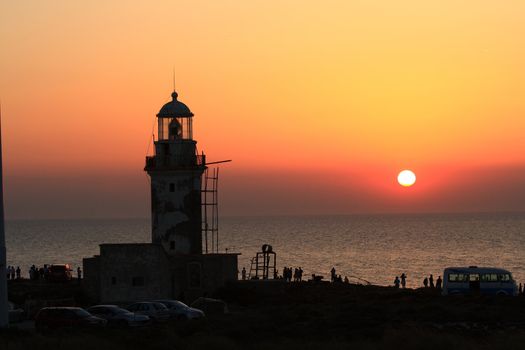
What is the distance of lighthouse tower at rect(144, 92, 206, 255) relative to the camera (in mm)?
52375

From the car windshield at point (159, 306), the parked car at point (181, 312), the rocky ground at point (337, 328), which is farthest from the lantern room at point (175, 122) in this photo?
the car windshield at point (159, 306)

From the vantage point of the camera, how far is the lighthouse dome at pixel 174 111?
53906mm

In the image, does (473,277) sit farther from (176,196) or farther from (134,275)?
(134,275)

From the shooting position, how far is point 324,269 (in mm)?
122750

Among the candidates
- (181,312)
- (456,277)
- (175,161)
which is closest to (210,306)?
(181,312)

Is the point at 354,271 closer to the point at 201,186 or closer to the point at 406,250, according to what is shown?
the point at 406,250

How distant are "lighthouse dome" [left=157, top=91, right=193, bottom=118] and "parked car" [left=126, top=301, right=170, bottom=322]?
601 inches

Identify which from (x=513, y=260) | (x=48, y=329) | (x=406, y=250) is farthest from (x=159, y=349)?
(x=406, y=250)

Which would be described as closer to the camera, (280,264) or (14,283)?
(14,283)

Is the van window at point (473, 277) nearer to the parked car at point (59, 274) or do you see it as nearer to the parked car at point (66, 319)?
the parked car at point (66, 319)

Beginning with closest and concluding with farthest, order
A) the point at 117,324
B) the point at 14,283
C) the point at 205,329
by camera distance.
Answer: the point at 205,329, the point at 117,324, the point at 14,283

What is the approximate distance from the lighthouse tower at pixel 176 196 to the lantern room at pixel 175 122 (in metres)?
0.62

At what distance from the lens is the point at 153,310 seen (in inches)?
1608

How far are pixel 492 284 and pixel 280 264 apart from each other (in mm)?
83938
